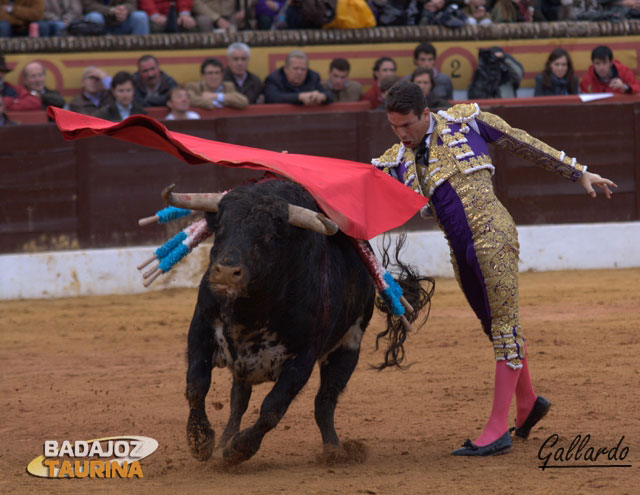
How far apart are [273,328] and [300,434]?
0.90 metres

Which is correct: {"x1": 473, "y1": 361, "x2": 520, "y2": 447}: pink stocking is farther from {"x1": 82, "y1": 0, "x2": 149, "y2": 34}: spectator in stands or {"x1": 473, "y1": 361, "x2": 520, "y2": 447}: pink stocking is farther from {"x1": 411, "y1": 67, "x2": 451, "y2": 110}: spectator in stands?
{"x1": 82, "y1": 0, "x2": 149, "y2": 34}: spectator in stands

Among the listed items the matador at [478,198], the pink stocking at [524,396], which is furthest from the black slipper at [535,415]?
the matador at [478,198]

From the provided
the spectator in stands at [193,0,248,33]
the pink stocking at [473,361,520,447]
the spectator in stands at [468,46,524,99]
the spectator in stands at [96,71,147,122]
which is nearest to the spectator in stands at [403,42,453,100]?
the spectator in stands at [468,46,524,99]

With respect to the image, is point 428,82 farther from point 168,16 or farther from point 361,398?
point 361,398

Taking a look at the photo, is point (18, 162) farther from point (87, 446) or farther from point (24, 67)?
point (87, 446)

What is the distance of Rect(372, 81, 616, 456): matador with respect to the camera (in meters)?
3.79

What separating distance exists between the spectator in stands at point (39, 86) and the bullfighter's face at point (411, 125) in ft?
16.1

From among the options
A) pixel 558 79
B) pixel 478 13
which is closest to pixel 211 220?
pixel 558 79

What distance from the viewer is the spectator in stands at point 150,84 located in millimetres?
8258

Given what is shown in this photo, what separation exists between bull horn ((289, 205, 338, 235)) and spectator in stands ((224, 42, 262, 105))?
206 inches

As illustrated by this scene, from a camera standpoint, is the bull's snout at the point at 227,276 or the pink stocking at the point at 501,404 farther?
the pink stocking at the point at 501,404

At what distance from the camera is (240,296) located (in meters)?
3.40

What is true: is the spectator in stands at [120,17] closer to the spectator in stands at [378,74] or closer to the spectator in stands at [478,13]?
the spectator in stands at [378,74]

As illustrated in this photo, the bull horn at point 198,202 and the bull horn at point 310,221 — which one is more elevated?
the bull horn at point 198,202
